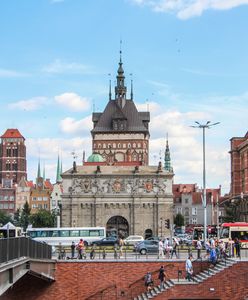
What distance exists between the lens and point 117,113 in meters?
150

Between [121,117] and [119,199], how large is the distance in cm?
3595

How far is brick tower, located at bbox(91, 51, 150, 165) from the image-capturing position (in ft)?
484

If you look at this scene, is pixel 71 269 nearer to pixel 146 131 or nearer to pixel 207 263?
pixel 207 263

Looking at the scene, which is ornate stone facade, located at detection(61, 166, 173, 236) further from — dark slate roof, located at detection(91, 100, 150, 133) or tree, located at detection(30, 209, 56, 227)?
dark slate roof, located at detection(91, 100, 150, 133)

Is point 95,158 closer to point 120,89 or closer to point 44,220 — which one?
point 44,220

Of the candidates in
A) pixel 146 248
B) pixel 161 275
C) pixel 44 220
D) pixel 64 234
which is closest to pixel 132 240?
pixel 64 234

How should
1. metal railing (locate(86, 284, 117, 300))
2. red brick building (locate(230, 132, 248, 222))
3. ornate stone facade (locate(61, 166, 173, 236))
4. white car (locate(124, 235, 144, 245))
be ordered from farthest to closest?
ornate stone facade (locate(61, 166, 173, 236)), red brick building (locate(230, 132, 248, 222)), white car (locate(124, 235, 144, 245)), metal railing (locate(86, 284, 117, 300))

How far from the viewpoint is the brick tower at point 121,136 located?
148 meters

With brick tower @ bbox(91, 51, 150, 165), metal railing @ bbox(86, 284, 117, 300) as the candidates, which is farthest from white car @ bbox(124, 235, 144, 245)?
brick tower @ bbox(91, 51, 150, 165)

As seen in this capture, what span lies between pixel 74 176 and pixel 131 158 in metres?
31.8

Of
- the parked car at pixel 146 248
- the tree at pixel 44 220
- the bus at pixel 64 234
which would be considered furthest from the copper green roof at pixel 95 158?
the parked car at pixel 146 248

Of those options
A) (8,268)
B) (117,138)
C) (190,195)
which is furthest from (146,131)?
(8,268)

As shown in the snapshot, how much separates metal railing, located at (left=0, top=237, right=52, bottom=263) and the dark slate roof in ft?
358

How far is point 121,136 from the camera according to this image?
5861 inches
